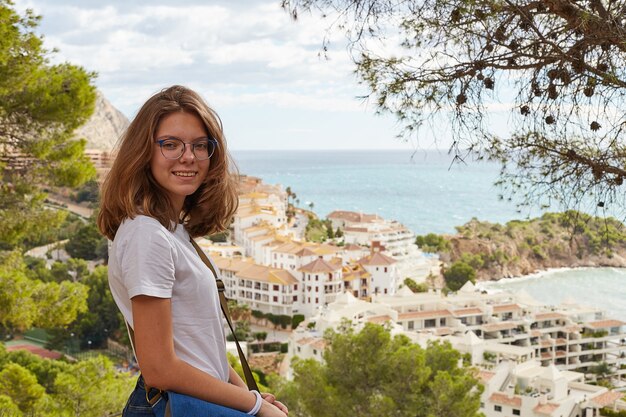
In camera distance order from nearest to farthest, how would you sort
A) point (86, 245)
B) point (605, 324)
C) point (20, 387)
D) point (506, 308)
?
point (20, 387) → point (605, 324) → point (506, 308) → point (86, 245)

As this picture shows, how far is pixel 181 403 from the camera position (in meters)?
0.89

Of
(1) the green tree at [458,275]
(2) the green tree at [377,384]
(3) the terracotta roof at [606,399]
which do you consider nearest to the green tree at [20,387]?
(2) the green tree at [377,384]

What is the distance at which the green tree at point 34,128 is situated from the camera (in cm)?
441

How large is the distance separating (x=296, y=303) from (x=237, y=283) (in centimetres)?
199

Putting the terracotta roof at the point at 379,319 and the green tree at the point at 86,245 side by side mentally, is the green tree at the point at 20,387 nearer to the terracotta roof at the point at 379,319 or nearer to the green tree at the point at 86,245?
the terracotta roof at the point at 379,319

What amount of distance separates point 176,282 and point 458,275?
90.3 feet

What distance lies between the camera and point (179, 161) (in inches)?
39.1

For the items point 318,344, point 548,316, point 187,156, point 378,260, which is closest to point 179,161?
point 187,156

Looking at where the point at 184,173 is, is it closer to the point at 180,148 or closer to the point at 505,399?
the point at 180,148

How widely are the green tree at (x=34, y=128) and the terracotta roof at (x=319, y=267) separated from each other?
1665cm

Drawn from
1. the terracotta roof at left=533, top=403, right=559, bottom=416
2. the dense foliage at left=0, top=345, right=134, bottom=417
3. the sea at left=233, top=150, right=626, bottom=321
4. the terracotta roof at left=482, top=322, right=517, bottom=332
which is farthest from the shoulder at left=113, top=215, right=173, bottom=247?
the terracotta roof at left=482, top=322, right=517, bottom=332

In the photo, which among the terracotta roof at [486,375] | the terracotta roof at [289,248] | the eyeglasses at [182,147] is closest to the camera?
the eyeglasses at [182,147]

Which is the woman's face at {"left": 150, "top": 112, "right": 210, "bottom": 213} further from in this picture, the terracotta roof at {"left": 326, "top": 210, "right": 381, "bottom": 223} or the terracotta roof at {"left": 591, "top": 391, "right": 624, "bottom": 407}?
the terracotta roof at {"left": 326, "top": 210, "right": 381, "bottom": 223}

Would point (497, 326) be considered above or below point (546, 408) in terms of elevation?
below
